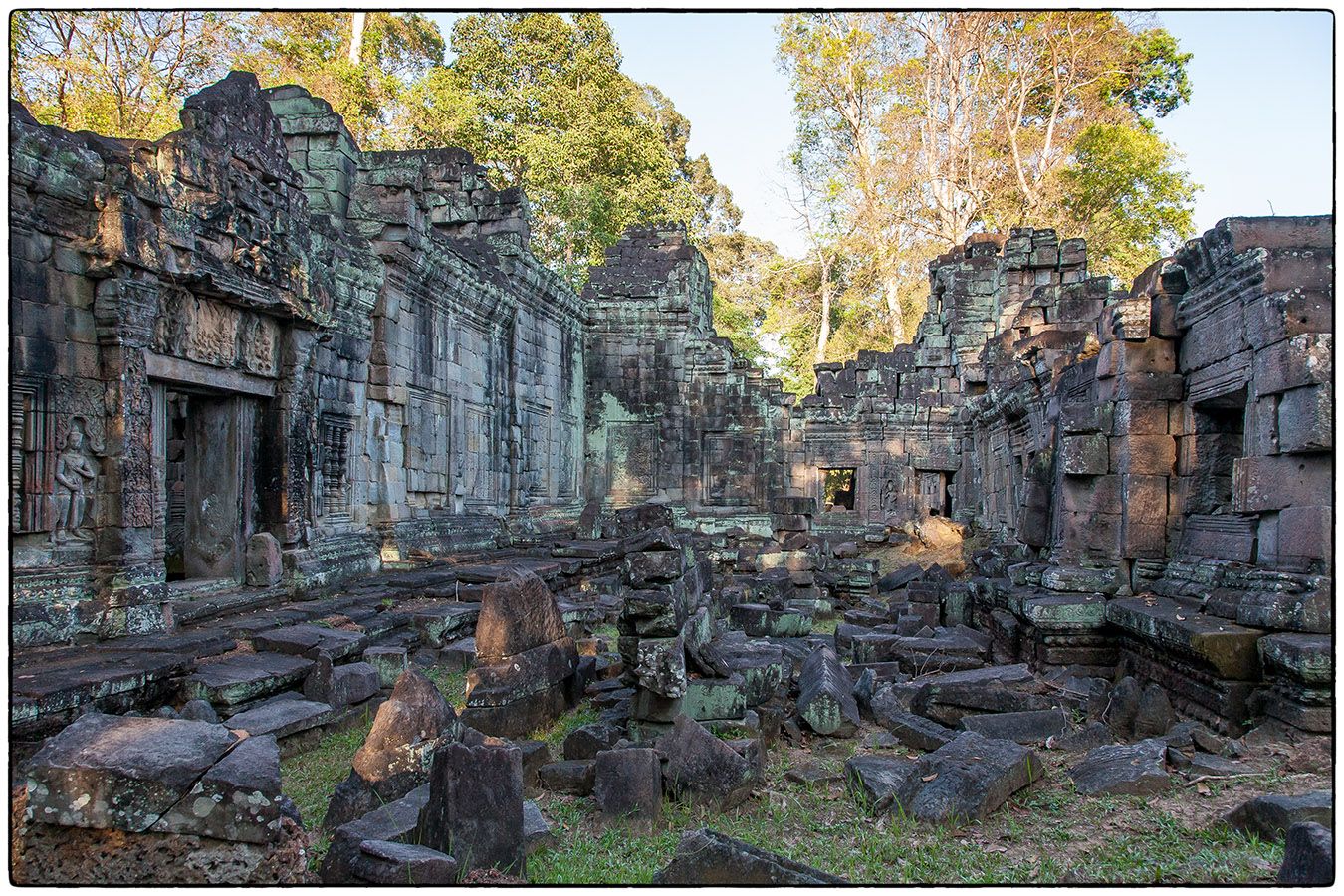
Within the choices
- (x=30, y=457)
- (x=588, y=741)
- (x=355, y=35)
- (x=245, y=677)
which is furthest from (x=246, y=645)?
(x=355, y=35)

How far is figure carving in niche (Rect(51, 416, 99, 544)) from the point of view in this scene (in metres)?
5.61

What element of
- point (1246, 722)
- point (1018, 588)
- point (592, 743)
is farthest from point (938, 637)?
point (592, 743)

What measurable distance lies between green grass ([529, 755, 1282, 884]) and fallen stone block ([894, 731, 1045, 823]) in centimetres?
7

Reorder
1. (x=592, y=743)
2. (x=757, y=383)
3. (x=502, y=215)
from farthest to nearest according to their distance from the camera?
(x=757, y=383) < (x=502, y=215) < (x=592, y=743)

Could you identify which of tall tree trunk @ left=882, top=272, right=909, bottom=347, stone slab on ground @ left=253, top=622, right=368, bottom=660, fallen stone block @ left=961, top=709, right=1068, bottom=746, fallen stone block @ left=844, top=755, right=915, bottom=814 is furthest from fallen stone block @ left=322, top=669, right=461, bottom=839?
tall tree trunk @ left=882, top=272, right=909, bottom=347

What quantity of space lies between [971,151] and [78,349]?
26.9 meters

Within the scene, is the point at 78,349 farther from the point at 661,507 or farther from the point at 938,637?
the point at 938,637

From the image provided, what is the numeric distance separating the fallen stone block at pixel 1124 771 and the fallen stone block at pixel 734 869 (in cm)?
221

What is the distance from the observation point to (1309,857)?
2699 mm

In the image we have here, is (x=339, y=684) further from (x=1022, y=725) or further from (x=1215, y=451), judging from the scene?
(x=1215, y=451)

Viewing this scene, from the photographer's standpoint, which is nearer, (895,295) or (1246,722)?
(1246,722)

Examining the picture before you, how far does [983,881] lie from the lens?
3.52 meters

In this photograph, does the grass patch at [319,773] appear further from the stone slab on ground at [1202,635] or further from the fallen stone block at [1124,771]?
the stone slab on ground at [1202,635]

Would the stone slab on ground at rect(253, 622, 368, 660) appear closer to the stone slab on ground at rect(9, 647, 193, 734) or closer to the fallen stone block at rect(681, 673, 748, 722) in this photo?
the stone slab on ground at rect(9, 647, 193, 734)
